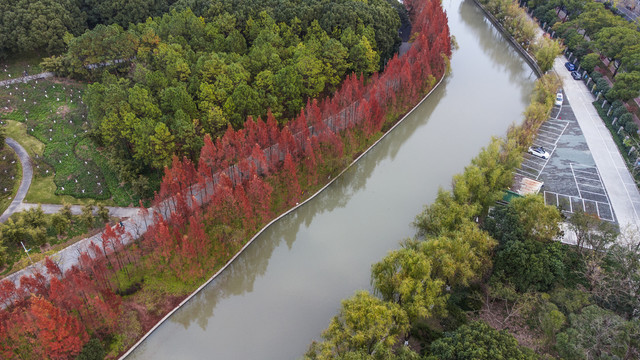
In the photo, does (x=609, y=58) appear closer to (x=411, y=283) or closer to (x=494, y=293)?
(x=494, y=293)

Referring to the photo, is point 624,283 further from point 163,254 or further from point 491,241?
point 163,254

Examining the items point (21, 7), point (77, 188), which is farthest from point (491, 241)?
point (21, 7)

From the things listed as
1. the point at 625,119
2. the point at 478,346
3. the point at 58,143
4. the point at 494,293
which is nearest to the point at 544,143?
the point at 625,119

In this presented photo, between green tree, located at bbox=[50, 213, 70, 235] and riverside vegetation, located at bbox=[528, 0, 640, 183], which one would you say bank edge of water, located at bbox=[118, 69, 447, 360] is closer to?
green tree, located at bbox=[50, 213, 70, 235]

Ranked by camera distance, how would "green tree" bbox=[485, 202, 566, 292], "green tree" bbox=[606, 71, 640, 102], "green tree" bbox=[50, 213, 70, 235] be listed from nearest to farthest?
"green tree" bbox=[485, 202, 566, 292]
"green tree" bbox=[50, 213, 70, 235]
"green tree" bbox=[606, 71, 640, 102]

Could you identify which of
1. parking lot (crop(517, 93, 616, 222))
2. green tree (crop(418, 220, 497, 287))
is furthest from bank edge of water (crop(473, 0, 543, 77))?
green tree (crop(418, 220, 497, 287))

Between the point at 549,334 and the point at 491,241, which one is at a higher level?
the point at 491,241

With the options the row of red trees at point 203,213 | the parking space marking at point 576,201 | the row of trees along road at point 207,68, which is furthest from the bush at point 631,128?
the row of trees along road at point 207,68

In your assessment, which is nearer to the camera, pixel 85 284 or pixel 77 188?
pixel 85 284
